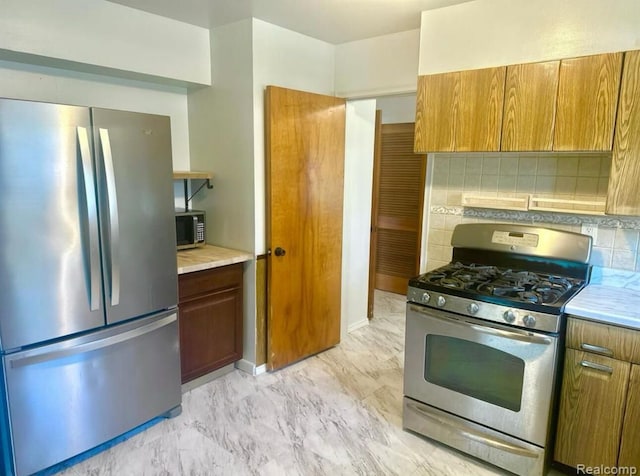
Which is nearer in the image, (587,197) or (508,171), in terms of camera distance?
(587,197)

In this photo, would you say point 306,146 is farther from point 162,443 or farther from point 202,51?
point 162,443

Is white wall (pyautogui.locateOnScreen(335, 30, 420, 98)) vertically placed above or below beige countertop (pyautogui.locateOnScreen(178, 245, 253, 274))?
above

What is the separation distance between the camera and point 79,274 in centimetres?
198

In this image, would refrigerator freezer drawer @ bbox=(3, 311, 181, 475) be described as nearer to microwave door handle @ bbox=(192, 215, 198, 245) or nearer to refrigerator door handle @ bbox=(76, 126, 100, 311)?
refrigerator door handle @ bbox=(76, 126, 100, 311)

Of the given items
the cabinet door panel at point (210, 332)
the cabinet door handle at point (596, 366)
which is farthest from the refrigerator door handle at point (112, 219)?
the cabinet door handle at point (596, 366)

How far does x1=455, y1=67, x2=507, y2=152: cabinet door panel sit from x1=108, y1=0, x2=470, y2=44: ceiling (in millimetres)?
464

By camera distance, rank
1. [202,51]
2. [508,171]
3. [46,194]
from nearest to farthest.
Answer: [46,194], [508,171], [202,51]

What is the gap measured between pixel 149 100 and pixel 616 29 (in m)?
2.85

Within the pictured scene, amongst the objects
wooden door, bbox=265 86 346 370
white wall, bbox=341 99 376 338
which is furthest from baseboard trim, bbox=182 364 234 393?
white wall, bbox=341 99 376 338

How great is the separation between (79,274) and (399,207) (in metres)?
3.71

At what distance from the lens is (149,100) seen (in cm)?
304

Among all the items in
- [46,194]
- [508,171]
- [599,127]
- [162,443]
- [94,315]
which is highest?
[599,127]

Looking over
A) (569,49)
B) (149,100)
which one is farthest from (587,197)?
(149,100)

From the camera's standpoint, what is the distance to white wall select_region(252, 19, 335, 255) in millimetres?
2791
